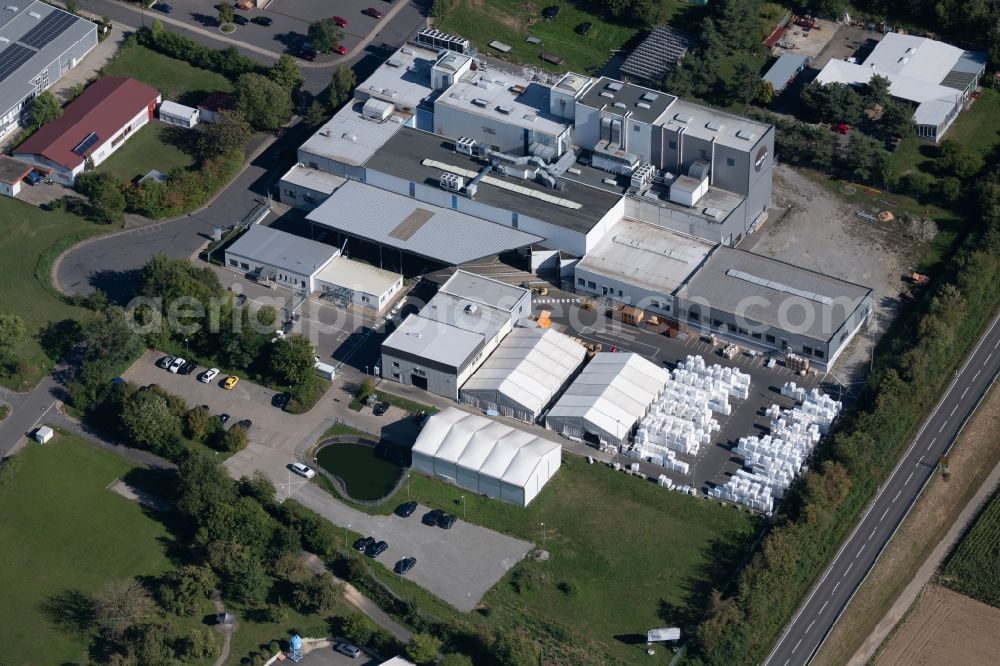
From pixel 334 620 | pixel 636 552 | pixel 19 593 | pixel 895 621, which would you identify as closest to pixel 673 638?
pixel 636 552

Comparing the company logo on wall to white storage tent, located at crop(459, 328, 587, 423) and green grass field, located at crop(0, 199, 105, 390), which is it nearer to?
white storage tent, located at crop(459, 328, 587, 423)

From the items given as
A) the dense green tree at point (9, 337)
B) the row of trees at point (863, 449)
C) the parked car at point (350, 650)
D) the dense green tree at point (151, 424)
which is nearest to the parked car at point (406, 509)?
the parked car at point (350, 650)

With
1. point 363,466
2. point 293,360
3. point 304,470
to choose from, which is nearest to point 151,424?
point 304,470

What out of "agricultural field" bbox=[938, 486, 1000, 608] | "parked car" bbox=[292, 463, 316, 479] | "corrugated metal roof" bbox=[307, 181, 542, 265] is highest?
"corrugated metal roof" bbox=[307, 181, 542, 265]

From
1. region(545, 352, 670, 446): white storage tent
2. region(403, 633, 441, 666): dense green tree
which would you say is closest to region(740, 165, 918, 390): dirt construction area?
region(545, 352, 670, 446): white storage tent

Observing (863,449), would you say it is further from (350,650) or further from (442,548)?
(350,650)

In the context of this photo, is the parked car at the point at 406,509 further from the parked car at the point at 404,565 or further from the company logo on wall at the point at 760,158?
the company logo on wall at the point at 760,158
